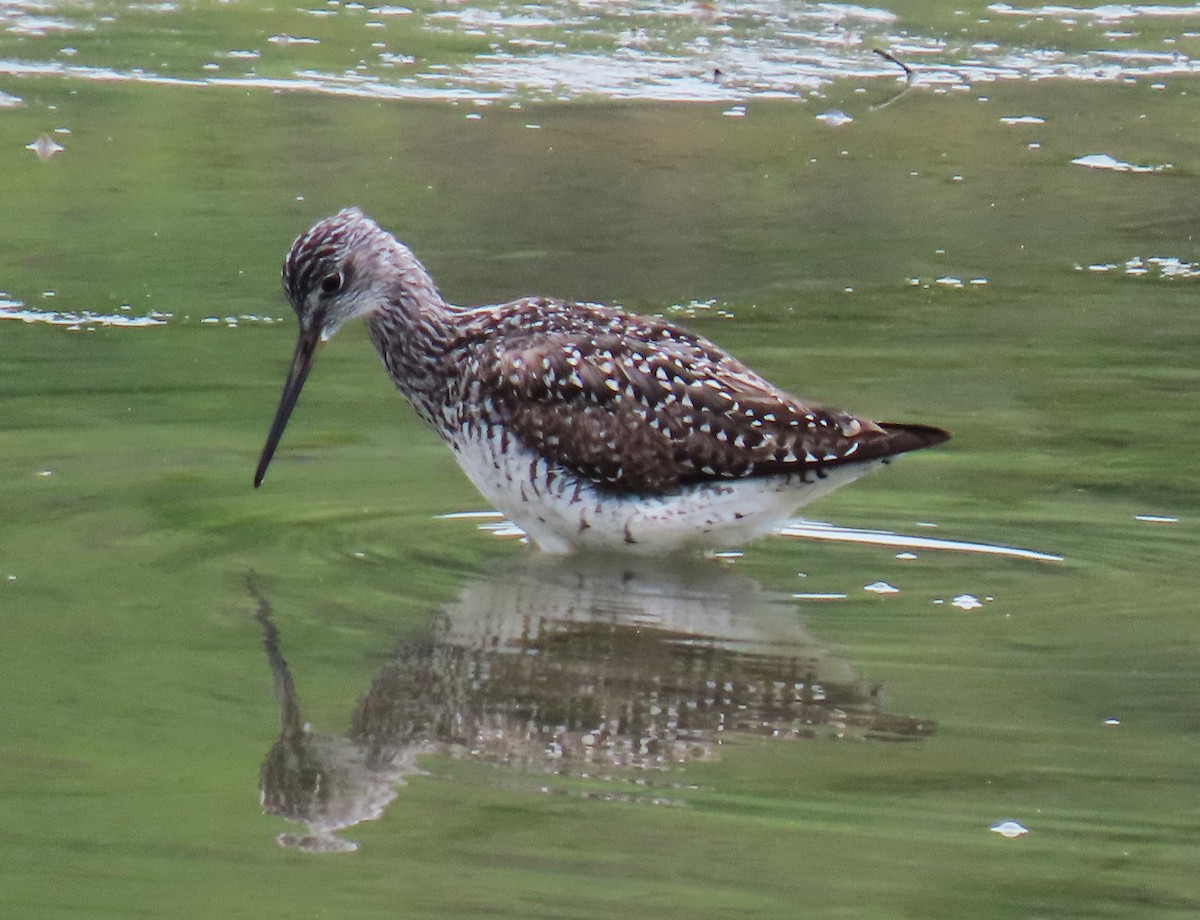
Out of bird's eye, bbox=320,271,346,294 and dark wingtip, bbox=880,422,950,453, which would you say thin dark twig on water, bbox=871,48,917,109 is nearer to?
bird's eye, bbox=320,271,346,294

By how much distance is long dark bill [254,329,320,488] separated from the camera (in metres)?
7.13

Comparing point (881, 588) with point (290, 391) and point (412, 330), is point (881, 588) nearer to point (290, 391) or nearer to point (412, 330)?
point (412, 330)

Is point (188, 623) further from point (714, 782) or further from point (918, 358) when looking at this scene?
point (918, 358)

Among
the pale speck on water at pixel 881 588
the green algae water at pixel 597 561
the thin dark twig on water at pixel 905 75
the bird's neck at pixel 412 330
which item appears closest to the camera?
the green algae water at pixel 597 561

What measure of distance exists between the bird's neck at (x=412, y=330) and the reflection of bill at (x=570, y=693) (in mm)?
789

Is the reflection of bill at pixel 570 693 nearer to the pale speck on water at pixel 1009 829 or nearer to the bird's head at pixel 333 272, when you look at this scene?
the pale speck on water at pixel 1009 829

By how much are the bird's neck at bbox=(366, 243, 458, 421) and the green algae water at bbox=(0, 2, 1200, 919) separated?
382 millimetres

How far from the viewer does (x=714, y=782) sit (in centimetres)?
481

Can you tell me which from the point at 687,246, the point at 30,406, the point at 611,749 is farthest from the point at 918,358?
the point at 611,749

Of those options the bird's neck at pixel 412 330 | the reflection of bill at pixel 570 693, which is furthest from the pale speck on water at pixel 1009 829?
the bird's neck at pixel 412 330

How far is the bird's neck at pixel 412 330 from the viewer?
711cm

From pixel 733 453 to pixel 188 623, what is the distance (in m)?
1.69

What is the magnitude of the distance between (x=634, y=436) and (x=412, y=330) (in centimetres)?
90

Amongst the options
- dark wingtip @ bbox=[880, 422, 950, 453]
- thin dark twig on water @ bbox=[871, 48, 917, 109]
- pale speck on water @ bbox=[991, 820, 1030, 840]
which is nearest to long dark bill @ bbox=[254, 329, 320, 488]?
dark wingtip @ bbox=[880, 422, 950, 453]
